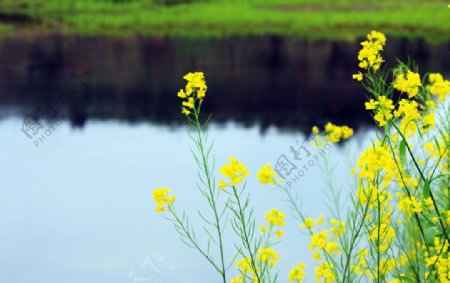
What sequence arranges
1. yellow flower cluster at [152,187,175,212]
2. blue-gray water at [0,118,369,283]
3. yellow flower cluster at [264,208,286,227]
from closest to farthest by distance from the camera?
yellow flower cluster at [152,187,175,212]
yellow flower cluster at [264,208,286,227]
blue-gray water at [0,118,369,283]

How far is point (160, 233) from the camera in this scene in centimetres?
573

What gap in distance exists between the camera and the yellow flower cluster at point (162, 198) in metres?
1.68

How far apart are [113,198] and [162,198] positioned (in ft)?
16.2

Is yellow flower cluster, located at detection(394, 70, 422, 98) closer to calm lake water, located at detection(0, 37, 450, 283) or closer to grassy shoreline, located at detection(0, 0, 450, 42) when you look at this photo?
calm lake water, located at detection(0, 37, 450, 283)

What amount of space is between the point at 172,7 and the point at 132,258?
Result: 8.72 metres

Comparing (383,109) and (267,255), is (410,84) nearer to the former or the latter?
(383,109)

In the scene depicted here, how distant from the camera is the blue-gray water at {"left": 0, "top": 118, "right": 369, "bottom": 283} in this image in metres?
5.11

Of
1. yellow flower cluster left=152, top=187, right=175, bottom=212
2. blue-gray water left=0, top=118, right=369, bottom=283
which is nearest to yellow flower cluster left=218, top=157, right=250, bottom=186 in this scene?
yellow flower cluster left=152, top=187, right=175, bottom=212

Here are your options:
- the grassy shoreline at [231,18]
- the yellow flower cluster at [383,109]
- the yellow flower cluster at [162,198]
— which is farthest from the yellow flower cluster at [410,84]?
the grassy shoreline at [231,18]

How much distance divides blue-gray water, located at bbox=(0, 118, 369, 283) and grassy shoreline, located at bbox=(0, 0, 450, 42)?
474 centimetres

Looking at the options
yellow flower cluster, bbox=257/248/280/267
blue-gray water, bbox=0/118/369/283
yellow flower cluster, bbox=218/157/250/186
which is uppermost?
blue-gray water, bbox=0/118/369/283

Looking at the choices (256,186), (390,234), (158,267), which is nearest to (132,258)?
(158,267)

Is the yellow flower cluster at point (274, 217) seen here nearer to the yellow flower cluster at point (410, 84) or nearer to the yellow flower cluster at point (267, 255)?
the yellow flower cluster at point (267, 255)

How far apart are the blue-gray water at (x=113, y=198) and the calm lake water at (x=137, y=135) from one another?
2 cm
